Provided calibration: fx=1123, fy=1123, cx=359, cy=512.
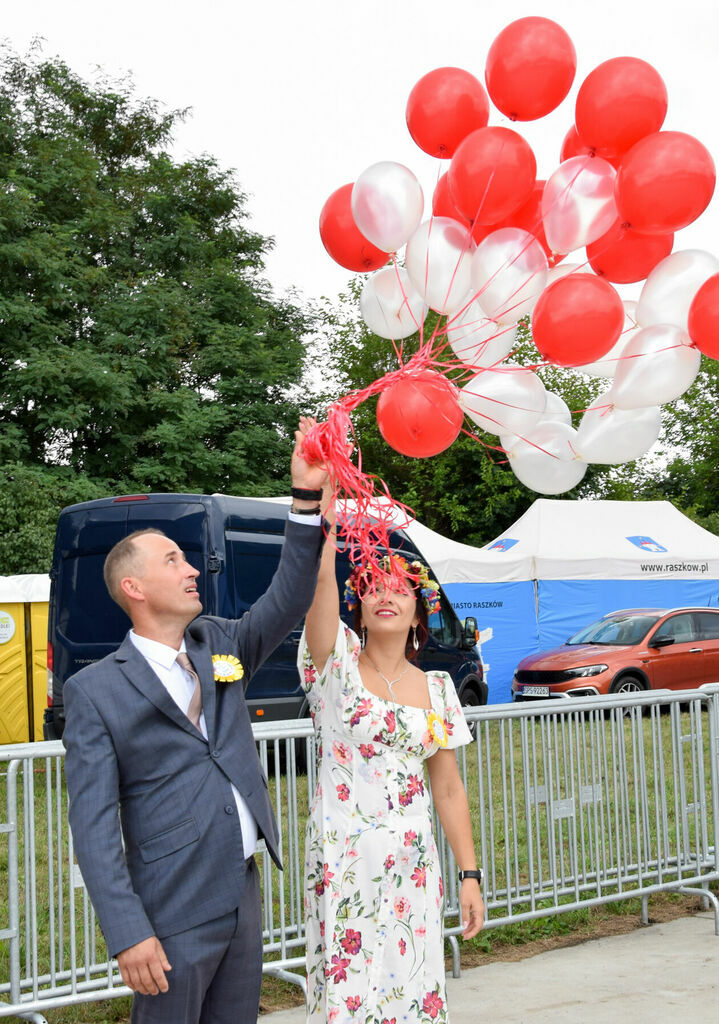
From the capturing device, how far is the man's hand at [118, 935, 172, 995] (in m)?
2.47

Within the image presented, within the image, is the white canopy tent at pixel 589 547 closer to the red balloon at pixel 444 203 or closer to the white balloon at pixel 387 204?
the red balloon at pixel 444 203

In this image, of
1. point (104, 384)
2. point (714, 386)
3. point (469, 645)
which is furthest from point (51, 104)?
point (714, 386)

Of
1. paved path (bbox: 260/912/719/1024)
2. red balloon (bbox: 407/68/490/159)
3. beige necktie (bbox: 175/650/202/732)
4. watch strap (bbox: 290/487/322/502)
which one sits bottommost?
paved path (bbox: 260/912/719/1024)

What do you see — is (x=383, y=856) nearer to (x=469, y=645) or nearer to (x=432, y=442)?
(x=432, y=442)

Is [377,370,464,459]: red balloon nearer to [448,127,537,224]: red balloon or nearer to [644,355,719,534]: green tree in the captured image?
[448,127,537,224]: red balloon

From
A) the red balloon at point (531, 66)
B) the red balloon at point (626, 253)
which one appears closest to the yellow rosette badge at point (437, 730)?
the red balloon at point (626, 253)

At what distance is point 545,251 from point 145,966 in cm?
288

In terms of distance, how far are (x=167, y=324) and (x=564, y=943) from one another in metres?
20.2

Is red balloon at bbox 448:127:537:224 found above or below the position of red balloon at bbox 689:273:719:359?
above

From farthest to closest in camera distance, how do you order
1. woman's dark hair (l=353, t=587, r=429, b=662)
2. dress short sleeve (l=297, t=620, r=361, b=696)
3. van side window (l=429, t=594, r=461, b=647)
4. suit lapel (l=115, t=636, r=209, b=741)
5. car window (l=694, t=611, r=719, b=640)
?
car window (l=694, t=611, r=719, b=640) < van side window (l=429, t=594, r=461, b=647) < woman's dark hair (l=353, t=587, r=429, b=662) < dress short sleeve (l=297, t=620, r=361, b=696) < suit lapel (l=115, t=636, r=209, b=741)

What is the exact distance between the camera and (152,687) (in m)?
2.68

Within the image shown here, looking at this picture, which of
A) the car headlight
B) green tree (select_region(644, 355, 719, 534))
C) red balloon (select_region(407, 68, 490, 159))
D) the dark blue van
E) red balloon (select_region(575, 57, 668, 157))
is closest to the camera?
red balloon (select_region(575, 57, 668, 157))

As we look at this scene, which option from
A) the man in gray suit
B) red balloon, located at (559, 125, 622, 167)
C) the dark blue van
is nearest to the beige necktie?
the man in gray suit

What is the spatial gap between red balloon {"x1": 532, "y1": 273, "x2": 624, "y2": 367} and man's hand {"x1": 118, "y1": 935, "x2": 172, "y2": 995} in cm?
231
